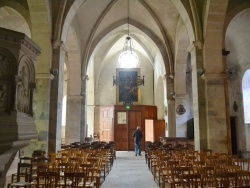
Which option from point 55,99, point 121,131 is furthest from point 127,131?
point 55,99

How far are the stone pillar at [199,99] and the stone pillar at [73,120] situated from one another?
22.1 ft

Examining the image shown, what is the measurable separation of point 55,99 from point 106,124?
1097 cm

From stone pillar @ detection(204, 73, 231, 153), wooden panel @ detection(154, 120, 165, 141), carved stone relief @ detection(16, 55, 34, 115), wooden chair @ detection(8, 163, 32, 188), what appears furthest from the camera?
wooden panel @ detection(154, 120, 165, 141)

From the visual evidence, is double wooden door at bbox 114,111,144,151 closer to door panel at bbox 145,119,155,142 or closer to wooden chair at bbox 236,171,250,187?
door panel at bbox 145,119,155,142

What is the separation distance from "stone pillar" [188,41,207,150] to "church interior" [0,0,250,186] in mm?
35

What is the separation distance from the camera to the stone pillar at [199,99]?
8.70 metres

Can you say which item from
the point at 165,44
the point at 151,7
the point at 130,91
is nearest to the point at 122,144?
the point at 130,91

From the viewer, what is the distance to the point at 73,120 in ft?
44.7

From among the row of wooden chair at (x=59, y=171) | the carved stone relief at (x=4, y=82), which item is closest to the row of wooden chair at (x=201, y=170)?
the row of wooden chair at (x=59, y=171)

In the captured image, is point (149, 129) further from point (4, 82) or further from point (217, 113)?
point (4, 82)

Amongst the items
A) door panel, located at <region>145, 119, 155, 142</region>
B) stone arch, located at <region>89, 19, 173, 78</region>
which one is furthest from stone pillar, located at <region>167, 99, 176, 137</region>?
door panel, located at <region>145, 119, 155, 142</region>

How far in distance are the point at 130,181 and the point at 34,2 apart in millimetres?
→ 6211

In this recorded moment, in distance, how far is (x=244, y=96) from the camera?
41.4 feet

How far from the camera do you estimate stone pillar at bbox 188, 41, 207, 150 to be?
8695 millimetres
